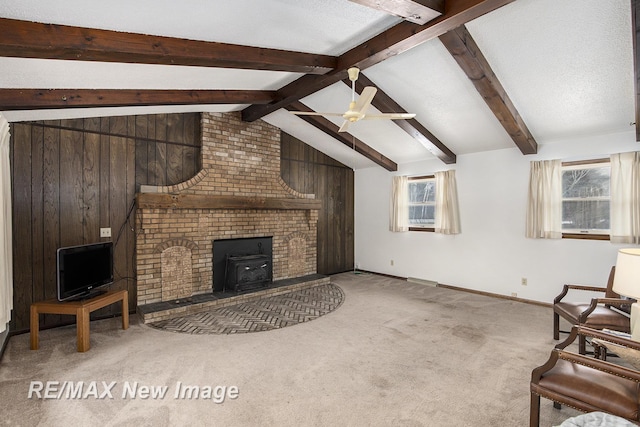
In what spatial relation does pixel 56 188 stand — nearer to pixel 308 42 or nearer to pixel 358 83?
pixel 308 42

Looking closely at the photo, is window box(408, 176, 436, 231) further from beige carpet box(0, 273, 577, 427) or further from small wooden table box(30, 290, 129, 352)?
small wooden table box(30, 290, 129, 352)

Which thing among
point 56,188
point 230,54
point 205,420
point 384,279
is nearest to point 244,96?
point 230,54

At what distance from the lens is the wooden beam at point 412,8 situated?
2.16 meters

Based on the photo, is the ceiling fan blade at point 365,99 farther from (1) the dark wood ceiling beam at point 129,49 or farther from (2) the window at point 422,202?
(2) the window at point 422,202

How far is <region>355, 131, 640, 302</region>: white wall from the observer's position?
4297 mm

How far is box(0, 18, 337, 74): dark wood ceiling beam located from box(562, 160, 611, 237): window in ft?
13.4

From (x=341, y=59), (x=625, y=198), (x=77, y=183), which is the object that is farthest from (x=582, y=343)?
(x=77, y=183)

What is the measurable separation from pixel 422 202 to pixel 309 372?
4.51 meters

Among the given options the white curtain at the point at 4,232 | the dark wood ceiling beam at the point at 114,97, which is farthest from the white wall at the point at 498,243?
the white curtain at the point at 4,232

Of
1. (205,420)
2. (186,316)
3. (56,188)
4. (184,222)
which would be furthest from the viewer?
(184,222)

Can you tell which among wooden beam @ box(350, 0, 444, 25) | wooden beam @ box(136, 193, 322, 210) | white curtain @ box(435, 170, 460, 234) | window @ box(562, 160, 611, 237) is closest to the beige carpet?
window @ box(562, 160, 611, 237)

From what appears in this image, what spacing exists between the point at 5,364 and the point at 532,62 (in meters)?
5.94

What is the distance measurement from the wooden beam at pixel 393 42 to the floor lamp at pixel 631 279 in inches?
77.1

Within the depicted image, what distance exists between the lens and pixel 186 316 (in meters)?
4.24
